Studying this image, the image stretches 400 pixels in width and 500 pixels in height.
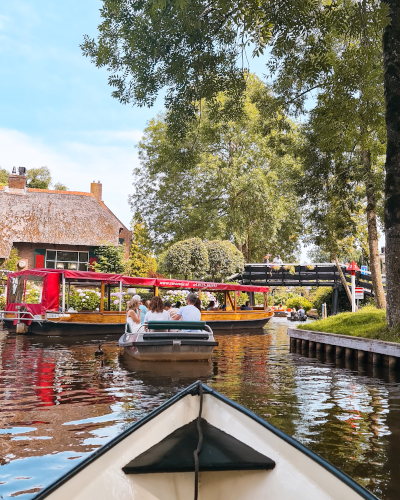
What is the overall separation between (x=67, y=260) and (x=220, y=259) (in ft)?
39.6

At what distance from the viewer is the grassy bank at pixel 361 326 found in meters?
12.2

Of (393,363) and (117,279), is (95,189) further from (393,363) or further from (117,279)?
(393,363)

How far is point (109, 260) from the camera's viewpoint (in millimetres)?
35188

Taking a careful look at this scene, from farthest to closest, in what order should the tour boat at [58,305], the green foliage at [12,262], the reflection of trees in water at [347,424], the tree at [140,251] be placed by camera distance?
the tree at [140,251] < the green foliage at [12,262] < the tour boat at [58,305] < the reflection of trees in water at [347,424]

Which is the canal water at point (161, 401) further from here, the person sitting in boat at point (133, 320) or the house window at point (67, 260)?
the house window at point (67, 260)

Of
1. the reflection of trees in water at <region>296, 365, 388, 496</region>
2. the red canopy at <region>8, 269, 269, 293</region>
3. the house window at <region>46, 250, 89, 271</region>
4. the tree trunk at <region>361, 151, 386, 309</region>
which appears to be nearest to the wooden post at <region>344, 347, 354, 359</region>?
the reflection of trees in water at <region>296, 365, 388, 496</region>

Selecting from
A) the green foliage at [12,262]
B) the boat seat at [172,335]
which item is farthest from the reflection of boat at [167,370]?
the green foliage at [12,262]

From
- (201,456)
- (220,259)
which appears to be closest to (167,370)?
(201,456)

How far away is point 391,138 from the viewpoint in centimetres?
1169

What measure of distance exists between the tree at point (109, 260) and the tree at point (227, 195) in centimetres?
425

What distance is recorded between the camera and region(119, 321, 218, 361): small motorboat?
11602 millimetres

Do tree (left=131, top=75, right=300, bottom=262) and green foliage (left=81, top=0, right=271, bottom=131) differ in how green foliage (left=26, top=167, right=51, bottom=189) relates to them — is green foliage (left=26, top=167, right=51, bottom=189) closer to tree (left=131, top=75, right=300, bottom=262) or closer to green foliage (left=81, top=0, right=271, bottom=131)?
tree (left=131, top=75, right=300, bottom=262)

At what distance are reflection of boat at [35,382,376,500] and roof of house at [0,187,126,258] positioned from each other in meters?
33.5

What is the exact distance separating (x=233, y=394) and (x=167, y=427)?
5.54 metres
